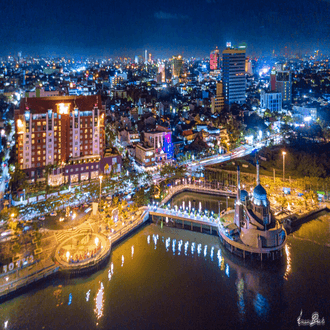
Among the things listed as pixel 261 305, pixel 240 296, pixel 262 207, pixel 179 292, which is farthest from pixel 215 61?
pixel 261 305

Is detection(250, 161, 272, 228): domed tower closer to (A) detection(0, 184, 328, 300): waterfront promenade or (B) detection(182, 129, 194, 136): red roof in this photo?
(A) detection(0, 184, 328, 300): waterfront promenade

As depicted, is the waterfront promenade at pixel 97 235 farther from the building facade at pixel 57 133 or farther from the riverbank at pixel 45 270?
the building facade at pixel 57 133

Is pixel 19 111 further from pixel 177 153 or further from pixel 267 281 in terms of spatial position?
pixel 267 281

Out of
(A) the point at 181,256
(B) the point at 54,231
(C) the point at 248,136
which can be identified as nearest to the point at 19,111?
(B) the point at 54,231

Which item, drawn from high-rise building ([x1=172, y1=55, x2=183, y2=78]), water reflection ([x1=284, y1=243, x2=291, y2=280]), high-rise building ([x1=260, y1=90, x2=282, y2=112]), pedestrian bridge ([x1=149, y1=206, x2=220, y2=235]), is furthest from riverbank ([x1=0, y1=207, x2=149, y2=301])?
high-rise building ([x1=172, y1=55, x2=183, y2=78])

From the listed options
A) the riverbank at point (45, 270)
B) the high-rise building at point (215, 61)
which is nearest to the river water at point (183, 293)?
the riverbank at point (45, 270)

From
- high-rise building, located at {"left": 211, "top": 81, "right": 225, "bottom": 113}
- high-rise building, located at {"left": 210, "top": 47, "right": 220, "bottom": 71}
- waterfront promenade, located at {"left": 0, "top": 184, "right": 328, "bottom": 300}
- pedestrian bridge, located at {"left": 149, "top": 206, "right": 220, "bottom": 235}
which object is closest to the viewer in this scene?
waterfront promenade, located at {"left": 0, "top": 184, "right": 328, "bottom": 300}
